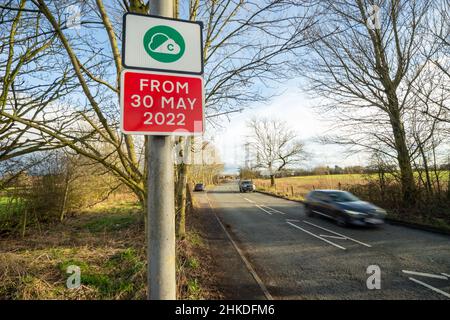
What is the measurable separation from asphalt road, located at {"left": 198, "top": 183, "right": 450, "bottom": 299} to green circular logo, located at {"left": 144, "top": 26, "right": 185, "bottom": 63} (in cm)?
426

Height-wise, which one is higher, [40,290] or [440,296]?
[40,290]

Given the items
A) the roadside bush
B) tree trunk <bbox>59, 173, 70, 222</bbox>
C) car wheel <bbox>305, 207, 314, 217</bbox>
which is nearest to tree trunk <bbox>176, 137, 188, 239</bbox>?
the roadside bush

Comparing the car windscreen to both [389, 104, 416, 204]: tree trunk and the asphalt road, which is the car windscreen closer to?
the asphalt road

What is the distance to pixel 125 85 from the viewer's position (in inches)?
52.9

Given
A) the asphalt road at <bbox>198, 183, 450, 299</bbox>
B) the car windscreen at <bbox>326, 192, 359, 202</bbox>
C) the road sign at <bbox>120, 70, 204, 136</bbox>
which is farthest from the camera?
the car windscreen at <bbox>326, 192, 359, 202</bbox>

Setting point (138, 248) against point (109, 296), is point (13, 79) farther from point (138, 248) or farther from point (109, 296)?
point (109, 296)

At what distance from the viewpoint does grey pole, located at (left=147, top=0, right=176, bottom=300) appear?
141cm

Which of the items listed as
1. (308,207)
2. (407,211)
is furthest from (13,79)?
(407,211)

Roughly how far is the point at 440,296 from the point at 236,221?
828 centimetres

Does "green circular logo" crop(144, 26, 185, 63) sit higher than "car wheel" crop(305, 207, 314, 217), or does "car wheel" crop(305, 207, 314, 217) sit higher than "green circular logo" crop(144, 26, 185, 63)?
"green circular logo" crop(144, 26, 185, 63)

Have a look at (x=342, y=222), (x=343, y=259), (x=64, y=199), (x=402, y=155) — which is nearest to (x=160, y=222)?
(x=343, y=259)

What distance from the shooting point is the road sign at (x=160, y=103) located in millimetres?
1350

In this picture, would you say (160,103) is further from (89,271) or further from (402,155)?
(402,155)

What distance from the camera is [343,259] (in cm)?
606
